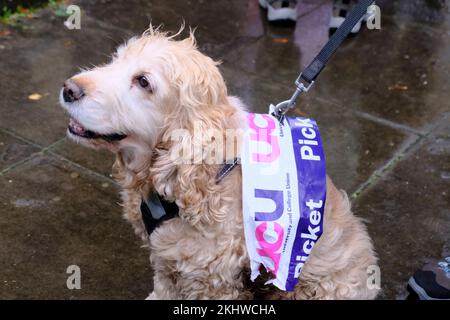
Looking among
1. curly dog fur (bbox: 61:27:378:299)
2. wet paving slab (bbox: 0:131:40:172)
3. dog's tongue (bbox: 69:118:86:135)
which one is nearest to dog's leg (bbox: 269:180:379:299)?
curly dog fur (bbox: 61:27:378:299)

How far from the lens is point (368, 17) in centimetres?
713

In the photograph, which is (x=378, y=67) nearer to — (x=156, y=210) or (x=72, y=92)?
(x=156, y=210)

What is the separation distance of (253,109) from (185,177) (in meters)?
2.76

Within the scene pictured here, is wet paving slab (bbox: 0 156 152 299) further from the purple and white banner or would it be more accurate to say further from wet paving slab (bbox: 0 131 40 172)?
the purple and white banner

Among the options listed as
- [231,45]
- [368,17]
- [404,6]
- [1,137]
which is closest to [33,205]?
[1,137]

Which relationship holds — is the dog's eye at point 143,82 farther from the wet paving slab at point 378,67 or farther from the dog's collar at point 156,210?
the wet paving slab at point 378,67

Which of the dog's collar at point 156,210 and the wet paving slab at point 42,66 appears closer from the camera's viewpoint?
the dog's collar at point 156,210

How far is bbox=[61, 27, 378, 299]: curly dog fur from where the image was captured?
118 inches

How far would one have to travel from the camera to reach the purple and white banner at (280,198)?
3164mm

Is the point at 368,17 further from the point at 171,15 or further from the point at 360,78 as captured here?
the point at 171,15

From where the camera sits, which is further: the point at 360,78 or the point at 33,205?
the point at 360,78

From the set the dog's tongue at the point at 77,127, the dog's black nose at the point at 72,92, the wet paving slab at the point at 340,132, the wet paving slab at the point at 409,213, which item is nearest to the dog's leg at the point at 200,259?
the dog's tongue at the point at 77,127

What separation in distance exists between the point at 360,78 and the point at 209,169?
356 centimetres

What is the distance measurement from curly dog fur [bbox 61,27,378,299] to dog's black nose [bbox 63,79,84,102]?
0.02 meters
